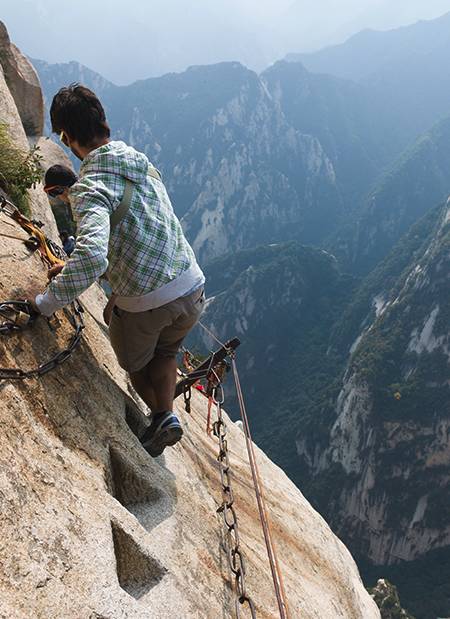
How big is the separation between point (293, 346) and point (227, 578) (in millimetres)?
174553

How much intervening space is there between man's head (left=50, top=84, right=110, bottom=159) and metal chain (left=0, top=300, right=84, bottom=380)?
5.12 ft

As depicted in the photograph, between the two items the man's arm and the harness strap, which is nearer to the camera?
the man's arm

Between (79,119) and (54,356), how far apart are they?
86.0 inches

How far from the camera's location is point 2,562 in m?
3.11

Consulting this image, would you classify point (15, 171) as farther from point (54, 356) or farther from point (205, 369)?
point (54, 356)

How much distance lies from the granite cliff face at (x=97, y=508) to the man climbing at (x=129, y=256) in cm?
51

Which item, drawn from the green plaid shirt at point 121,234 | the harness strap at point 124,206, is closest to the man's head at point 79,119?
the green plaid shirt at point 121,234

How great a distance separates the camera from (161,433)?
222 inches

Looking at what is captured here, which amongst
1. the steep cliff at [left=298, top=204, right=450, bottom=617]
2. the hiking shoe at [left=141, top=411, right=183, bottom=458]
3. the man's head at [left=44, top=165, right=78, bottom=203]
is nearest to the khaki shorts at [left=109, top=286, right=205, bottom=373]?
the hiking shoe at [left=141, top=411, right=183, bottom=458]

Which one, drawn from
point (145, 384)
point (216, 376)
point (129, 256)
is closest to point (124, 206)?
point (129, 256)

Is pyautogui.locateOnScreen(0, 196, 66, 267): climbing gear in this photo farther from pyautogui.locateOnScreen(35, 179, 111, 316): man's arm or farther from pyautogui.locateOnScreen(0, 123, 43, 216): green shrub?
pyautogui.locateOnScreen(0, 123, 43, 216): green shrub

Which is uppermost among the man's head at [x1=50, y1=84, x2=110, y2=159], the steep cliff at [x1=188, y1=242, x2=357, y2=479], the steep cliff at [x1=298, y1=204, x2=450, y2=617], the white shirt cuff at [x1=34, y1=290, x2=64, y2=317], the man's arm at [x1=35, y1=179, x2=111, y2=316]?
the man's head at [x1=50, y1=84, x2=110, y2=159]

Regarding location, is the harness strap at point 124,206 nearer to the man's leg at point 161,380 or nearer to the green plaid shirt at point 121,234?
the green plaid shirt at point 121,234

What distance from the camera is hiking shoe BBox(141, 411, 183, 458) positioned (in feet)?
18.5
